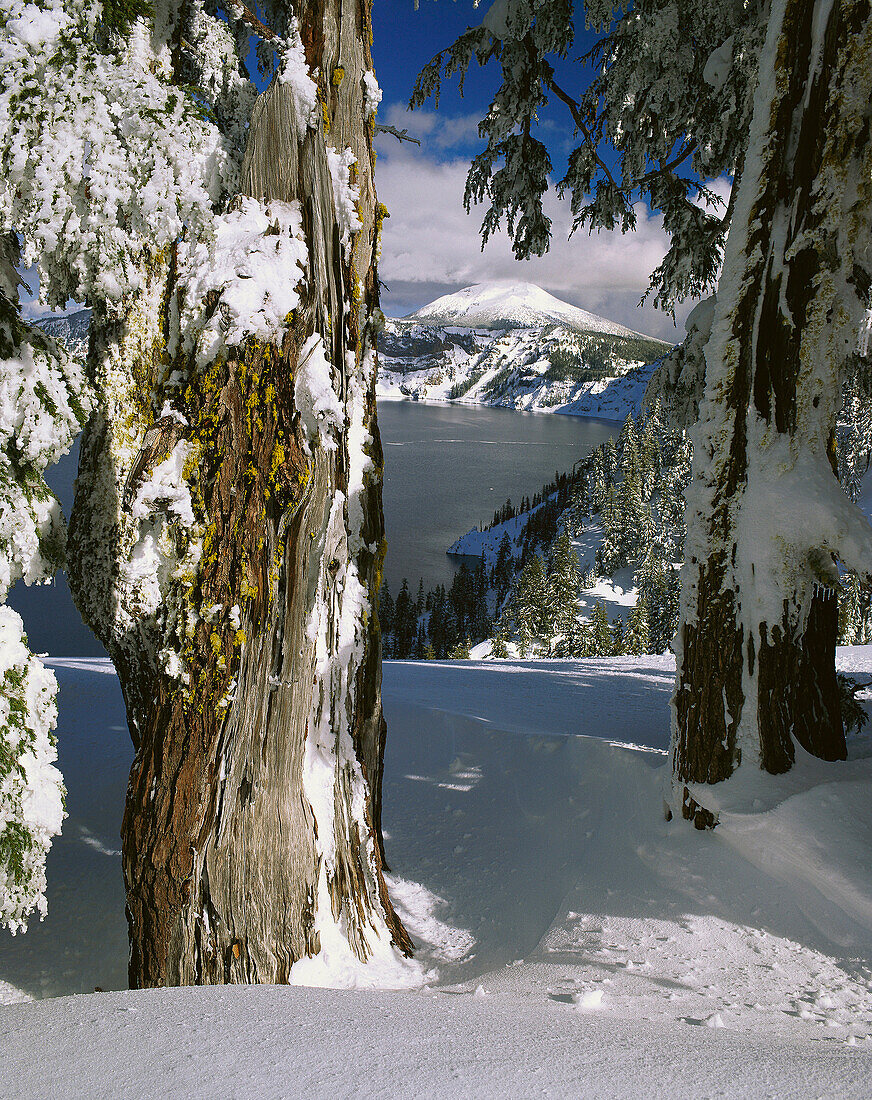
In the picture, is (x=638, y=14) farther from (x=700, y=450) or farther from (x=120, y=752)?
(x=120, y=752)

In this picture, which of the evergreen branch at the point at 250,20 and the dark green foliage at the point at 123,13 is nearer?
the dark green foliage at the point at 123,13

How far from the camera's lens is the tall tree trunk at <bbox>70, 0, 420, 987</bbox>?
2.23 metres

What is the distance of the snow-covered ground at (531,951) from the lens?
133 cm

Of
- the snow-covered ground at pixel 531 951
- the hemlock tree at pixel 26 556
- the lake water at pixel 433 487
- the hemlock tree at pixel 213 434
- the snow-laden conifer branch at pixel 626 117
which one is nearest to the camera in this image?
the snow-covered ground at pixel 531 951

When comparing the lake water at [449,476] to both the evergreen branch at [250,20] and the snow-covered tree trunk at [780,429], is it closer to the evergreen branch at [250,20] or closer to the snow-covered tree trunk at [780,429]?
the snow-covered tree trunk at [780,429]

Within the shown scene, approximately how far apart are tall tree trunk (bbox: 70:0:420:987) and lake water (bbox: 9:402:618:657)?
48.5 feet

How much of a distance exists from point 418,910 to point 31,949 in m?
1.65

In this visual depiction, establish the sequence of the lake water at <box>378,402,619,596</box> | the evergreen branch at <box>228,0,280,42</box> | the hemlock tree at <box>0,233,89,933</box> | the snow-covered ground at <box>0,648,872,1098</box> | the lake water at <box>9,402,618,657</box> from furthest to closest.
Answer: the lake water at <box>378,402,619,596</box> < the lake water at <box>9,402,618,657</box> < the evergreen branch at <box>228,0,280,42</box> < the hemlock tree at <box>0,233,89,933</box> < the snow-covered ground at <box>0,648,872,1098</box>

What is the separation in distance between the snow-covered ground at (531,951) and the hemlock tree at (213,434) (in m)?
0.44

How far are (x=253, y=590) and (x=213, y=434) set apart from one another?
0.56 metres

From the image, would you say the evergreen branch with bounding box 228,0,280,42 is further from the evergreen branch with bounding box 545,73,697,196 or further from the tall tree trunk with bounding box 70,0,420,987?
the evergreen branch with bounding box 545,73,697,196

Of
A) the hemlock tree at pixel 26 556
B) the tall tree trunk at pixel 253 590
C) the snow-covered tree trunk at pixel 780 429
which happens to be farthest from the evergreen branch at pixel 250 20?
the snow-covered tree trunk at pixel 780 429

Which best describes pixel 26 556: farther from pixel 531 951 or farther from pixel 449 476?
pixel 449 476

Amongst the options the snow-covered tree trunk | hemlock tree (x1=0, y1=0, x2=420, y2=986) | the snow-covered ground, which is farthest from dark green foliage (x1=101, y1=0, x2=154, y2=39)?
the snow-covered ground
